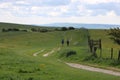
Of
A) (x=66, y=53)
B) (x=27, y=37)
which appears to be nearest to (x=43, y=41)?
(x=27, y=37)

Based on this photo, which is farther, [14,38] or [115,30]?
[14,38]

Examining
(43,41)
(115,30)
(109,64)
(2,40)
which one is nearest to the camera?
(109,64)

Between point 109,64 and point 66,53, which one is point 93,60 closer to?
point 109,64

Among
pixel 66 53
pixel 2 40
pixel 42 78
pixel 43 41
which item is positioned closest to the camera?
pixel 42 78

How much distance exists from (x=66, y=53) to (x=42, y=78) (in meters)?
26.9

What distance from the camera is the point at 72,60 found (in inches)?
1875

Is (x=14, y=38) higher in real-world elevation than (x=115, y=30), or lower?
lower

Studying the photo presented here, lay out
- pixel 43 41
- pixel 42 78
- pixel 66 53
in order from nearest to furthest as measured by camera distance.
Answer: pixel 42 78, pixel 66 53, pixel 43 41

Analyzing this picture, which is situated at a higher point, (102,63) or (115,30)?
(115,30)

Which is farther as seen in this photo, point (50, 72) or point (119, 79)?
point (50, 72)

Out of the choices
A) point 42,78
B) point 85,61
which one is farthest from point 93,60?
point 42,78

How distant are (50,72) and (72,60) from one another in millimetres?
19037

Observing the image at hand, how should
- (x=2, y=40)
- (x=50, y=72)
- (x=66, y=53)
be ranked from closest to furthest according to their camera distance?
1. (x=50, y=72)
2. (x=66, y=53)
3. (x=2, y=40)

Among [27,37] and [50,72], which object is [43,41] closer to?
[27,37]
